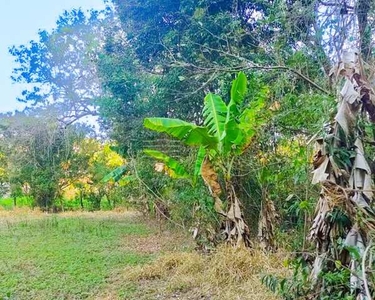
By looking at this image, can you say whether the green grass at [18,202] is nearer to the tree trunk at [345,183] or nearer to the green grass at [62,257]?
the green grass at [62,257]

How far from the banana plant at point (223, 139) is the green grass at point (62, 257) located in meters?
1.49

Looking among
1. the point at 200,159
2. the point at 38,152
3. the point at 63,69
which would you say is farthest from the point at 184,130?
the point at 38,152

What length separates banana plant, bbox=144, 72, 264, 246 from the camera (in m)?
4.42

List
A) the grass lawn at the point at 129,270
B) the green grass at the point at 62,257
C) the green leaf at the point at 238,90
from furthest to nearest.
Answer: the green leaf at the point at 238,90, the green grass at the point at 62,257, the grass lawn at the point at 129,270

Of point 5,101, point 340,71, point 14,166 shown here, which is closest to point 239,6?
point 340,71

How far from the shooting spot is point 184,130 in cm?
446

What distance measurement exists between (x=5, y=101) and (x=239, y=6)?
8.94 metres

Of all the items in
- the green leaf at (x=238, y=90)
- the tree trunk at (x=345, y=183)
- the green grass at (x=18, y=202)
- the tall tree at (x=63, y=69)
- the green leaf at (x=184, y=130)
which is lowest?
the green grass at (x=18, y=202)

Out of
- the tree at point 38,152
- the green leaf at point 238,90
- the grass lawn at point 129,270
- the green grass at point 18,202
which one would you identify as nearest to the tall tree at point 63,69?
the tree at point 38,152

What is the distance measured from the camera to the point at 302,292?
2426 millimetres

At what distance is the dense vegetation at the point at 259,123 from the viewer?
2.35 m

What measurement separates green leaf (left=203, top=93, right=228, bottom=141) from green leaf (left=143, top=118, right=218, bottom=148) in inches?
5.2

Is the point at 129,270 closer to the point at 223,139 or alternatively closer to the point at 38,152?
the point at 223,139

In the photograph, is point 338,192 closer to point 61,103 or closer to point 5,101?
point 61,103
